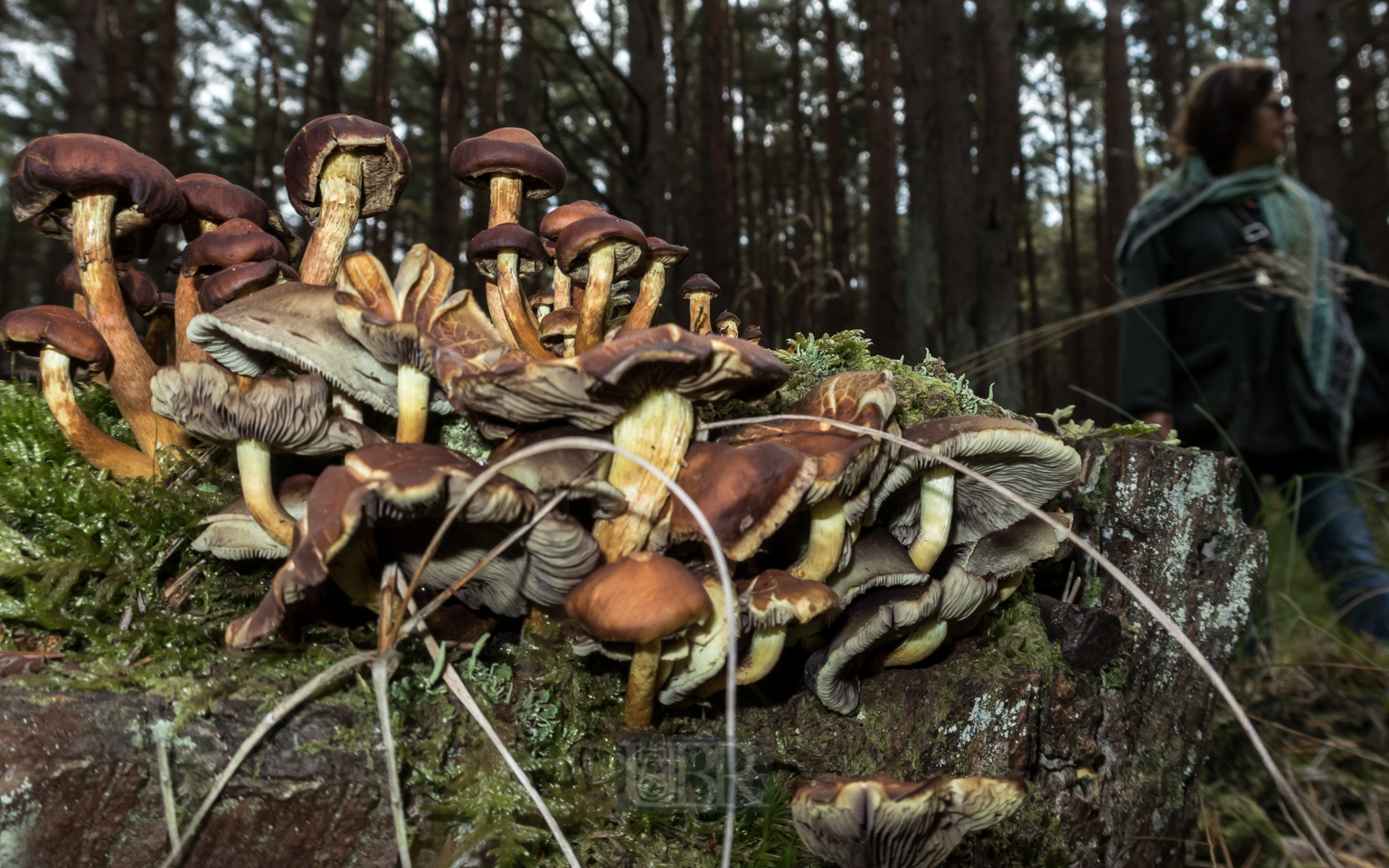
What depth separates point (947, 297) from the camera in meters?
7.75

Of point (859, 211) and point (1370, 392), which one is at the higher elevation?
point (859, 211)

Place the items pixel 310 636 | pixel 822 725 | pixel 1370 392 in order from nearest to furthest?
pixel 310 636 → pixel 822 725 → pixel 1370 392

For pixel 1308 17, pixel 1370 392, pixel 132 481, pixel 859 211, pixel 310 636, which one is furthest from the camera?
pixel 859 211

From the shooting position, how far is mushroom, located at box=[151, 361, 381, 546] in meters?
1.53

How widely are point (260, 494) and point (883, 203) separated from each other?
14.4 m

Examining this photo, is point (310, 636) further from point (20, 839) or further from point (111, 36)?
point (111, 36)

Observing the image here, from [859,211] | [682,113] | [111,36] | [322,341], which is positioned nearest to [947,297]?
[682,113]

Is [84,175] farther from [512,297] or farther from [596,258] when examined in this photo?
[596,258]

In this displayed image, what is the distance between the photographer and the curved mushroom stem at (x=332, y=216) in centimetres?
196

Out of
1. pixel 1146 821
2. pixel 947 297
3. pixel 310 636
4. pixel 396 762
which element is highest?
pixel 947 297

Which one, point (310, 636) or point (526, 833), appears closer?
point (526, 833)

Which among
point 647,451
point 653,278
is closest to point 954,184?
point 653,278

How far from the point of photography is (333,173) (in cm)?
197

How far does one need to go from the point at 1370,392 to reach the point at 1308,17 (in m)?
6.22
